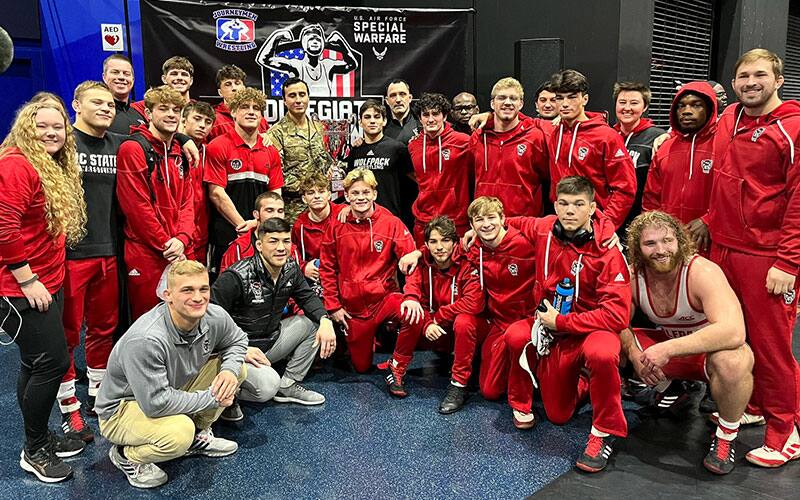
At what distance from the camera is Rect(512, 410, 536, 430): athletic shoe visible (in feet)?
10.7

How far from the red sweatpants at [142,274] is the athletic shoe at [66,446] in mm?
746

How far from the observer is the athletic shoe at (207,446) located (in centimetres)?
299

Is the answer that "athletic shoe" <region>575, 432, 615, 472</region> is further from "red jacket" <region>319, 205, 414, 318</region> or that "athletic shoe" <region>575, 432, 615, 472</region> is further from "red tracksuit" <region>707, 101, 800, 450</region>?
"red jacket" <region>319, 205, 414, 318</region>

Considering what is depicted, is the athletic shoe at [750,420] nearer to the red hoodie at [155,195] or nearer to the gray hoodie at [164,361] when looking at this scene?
the gray hoodie at [164,361]

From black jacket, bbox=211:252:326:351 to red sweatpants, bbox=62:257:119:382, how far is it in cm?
51

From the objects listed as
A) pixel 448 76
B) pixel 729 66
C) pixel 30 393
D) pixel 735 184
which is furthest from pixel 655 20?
pixel 30 393

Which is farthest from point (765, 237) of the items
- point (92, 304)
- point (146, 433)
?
point (92, 304)

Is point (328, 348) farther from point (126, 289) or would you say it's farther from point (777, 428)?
point (777, 428)

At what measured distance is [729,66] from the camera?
766cm

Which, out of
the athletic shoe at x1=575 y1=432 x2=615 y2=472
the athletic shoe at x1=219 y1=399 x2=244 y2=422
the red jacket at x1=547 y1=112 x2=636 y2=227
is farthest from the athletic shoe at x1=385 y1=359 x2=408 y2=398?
the red jacket at x1=547 y1=112 x2=636 y2=227

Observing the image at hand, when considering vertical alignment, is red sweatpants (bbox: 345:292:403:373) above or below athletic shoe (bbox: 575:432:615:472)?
above

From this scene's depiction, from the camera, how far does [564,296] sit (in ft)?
10.5

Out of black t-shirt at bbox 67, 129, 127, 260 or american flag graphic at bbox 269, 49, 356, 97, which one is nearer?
black t-shirt at bbox 67, 129, 127, 260

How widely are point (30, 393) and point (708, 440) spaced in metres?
3.10
